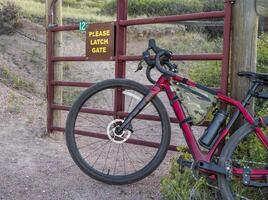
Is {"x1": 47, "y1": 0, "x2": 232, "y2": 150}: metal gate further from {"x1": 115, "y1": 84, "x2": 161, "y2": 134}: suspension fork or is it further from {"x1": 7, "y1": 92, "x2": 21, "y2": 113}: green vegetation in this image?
{"x1": 7, "y1": 92, "x2": 21, "y2": 113}: green vegetation

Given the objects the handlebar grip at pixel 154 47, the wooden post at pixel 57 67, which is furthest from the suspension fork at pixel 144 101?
the wooden post at pixel 57 67

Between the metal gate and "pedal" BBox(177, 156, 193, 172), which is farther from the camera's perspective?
the metal gate

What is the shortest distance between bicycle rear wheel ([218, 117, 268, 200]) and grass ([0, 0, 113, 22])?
12.3 metres

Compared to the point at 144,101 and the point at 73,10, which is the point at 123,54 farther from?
the point at 73,10

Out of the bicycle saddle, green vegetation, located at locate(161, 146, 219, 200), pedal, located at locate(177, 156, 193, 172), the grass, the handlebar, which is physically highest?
the grass

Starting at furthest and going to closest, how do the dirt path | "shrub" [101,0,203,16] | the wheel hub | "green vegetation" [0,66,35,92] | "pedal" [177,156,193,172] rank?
"shrub" [101,0,203,16] → "green vegetation" [0,66,35,92] → the wheel hub → the dirt path → "pedal" [177,156,193,172]

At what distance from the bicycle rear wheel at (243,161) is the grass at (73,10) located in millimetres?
12320

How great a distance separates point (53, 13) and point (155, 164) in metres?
3.14

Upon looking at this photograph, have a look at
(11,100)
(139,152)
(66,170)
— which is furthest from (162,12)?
(66,170)

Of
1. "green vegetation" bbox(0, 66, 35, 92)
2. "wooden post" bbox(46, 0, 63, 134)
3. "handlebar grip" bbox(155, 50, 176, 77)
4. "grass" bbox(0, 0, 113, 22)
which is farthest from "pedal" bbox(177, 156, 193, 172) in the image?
"grass" bbox(0, 0, 113, 22)

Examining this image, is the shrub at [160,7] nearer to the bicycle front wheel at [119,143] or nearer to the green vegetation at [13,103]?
the green vegetation at [13,103]

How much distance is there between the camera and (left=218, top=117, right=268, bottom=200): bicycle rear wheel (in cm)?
344

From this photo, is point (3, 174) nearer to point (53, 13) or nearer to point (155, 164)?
point (155, 164)

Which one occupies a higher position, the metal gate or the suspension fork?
the metal gate
